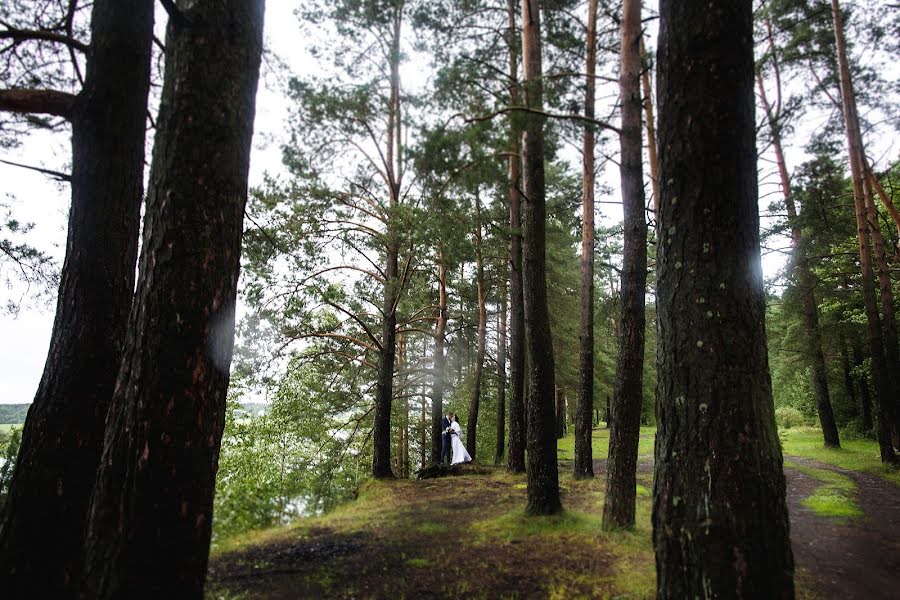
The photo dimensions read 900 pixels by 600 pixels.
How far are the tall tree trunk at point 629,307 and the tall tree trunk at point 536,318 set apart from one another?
0.89m

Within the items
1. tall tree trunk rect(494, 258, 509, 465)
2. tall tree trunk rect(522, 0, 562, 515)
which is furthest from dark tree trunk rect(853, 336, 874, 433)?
tall tree trunk rect(522, 0, 562, 515)

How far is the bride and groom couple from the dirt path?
8.21 m

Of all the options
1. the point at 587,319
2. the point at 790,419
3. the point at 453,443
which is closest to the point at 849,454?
the point at 587,319

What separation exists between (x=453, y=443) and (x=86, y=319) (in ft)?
38.6

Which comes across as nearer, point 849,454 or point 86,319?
point 86,319

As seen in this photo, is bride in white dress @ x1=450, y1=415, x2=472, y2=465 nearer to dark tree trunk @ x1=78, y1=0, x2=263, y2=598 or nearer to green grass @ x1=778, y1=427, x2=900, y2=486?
green grass @ x1=778, y1=427, x2=900, y2=486

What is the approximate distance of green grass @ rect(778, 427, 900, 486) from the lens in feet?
35.2

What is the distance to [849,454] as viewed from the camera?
45.4ft

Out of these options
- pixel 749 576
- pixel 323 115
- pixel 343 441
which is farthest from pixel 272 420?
pixel 749 576

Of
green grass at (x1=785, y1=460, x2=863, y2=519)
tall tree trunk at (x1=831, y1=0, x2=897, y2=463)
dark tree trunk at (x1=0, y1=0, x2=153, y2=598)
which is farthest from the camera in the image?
tall tree trunk at (x1=831, y1=0, x2=897, y2=463)

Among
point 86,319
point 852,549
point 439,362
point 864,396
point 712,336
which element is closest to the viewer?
point 712,336

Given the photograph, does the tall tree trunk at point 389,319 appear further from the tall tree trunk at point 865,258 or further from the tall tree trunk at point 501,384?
the tall tree trunk at point 865,258

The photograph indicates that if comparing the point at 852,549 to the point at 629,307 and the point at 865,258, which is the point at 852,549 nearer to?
the point at 629,307

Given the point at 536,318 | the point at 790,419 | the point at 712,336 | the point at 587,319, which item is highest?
the point at 587,319
